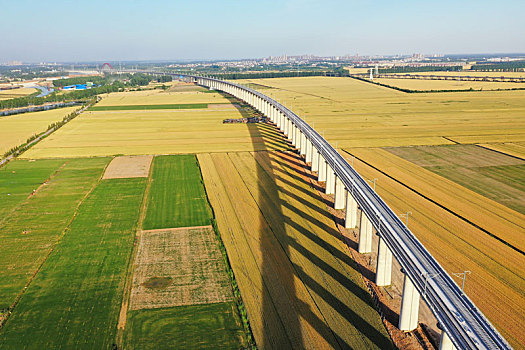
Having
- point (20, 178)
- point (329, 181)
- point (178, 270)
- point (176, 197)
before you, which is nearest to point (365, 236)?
point (329, 181)

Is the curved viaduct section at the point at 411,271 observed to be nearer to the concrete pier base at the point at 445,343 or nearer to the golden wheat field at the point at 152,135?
the concrete pier base at the point at 445,343

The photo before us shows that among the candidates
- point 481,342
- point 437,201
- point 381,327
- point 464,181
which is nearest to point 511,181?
point 464,181

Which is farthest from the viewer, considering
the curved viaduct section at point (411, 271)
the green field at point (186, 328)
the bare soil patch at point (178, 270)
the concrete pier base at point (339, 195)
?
the concrete pier base at point (339, 195)

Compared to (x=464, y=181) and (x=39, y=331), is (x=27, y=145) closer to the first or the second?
(x=39, y=331)

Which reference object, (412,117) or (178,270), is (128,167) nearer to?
(178,270)

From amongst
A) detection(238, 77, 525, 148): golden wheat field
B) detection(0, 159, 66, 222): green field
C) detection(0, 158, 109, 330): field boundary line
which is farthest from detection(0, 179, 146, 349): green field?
detection(238, 77, 525, 148): golden wheat field

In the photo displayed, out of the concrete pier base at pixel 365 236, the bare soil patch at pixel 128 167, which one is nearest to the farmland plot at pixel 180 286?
the concrete pier base at pixel 365 236

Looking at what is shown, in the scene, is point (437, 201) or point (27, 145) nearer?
point (437, 201)
